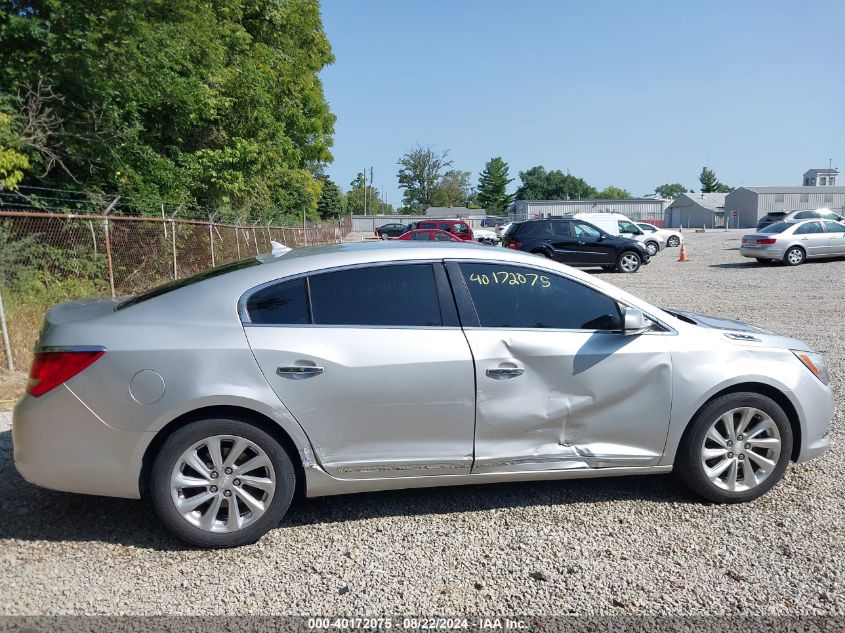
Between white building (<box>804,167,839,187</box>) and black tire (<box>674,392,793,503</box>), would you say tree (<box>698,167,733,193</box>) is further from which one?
black tire (<box>674,392,793,503</box>)

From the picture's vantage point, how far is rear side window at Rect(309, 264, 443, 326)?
153 inches

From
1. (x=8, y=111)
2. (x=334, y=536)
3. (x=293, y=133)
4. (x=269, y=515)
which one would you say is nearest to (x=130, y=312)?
(x=269, y=515)

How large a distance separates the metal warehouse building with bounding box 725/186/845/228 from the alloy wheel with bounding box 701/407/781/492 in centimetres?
8081

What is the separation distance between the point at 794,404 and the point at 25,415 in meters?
4.41

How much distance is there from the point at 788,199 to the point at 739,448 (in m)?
84.2

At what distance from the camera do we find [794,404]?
424 cm

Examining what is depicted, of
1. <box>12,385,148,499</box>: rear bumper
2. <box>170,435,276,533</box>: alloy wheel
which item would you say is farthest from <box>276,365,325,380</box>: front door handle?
<box>12,385,148,499</box>: rear bumper

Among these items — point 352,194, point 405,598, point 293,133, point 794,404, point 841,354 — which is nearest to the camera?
point 405,598

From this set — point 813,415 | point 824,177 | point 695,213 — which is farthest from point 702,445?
point 824,177

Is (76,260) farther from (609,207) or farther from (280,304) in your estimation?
(609,207)

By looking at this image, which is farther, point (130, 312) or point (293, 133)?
point (293, 133)

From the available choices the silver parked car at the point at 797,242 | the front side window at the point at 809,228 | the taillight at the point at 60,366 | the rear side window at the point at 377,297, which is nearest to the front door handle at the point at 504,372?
the rear side window at the point at 377,297

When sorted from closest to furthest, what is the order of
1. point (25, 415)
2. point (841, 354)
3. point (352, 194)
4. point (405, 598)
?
point (405, 598)
point (25, 415)
point (841, 354)
point (352, 194)

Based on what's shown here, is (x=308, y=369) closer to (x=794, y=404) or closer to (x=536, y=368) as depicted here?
(x=536, y=368)
